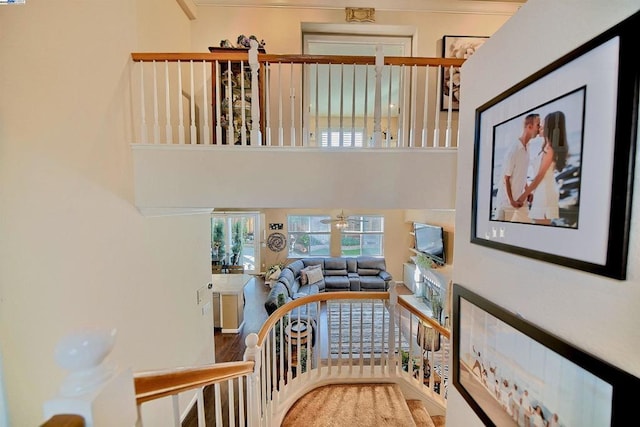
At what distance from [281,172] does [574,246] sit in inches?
68.8

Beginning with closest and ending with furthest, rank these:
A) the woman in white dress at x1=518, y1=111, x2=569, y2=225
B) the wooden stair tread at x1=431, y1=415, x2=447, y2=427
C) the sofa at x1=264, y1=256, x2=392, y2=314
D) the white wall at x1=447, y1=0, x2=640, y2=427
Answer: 1. the white wall at x1=447, y1=0, x2=640, y2=427
2. the woman in white dress at x1=518, y1=111, x2=569, y2=225
3. the wooden stair tread at x1=431, y1=415, x2=447, y2=427
4. the sofa at x1=264, y1=256, x2=392, y2=314

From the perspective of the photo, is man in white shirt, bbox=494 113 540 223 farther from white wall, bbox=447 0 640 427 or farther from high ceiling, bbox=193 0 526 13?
high ceiling, bbox=193 0 526 13

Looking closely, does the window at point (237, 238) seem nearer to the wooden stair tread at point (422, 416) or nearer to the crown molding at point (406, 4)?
the crown molding at point (406, 4)

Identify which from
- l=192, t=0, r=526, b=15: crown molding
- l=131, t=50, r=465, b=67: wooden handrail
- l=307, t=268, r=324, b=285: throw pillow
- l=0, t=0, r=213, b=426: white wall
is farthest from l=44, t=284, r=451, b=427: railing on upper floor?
l=307, t=268, r=324, b=285: throw pillow

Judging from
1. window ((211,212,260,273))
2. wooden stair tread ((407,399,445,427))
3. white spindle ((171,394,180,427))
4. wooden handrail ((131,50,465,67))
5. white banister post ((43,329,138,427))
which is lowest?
wooden stair tread ((407,399,445,427))

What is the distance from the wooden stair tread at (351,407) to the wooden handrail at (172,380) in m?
1.53

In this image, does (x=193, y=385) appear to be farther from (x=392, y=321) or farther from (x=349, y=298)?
(x=392, y=321)

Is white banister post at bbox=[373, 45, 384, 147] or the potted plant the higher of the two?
white banister post at bbox=[373, 45, 384, 147]

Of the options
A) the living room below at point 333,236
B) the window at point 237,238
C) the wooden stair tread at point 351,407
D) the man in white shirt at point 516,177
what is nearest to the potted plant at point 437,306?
the living room below at point 333,236

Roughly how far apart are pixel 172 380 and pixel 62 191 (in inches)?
65.4

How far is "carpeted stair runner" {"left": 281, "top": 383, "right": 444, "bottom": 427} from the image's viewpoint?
2.20 m

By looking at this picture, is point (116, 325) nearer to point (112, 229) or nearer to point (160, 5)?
point (112, 229)

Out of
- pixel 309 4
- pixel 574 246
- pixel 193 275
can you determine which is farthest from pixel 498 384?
pixel 309 4

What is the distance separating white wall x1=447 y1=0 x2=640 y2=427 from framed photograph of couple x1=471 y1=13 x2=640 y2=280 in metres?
0.04
